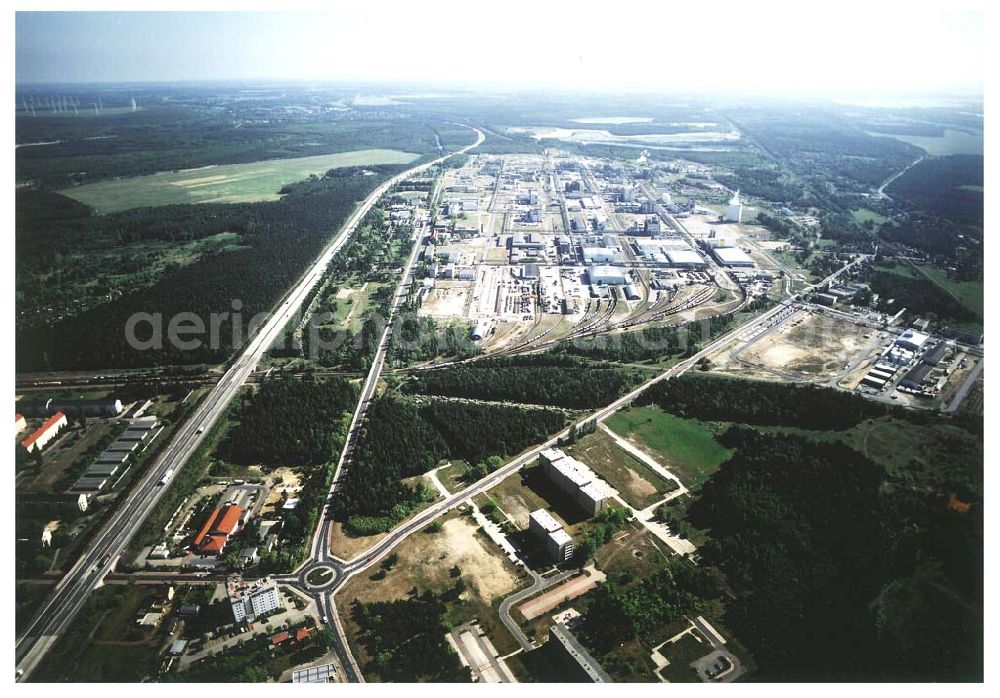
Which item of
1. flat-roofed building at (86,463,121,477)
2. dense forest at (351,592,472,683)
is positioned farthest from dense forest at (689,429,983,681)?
flat-roofed building at (86,463,121,477)

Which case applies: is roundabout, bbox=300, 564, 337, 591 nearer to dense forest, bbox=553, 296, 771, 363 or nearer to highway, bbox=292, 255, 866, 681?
highway, bbox=292, 255, 866, 681

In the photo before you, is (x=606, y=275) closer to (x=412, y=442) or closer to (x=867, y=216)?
(x=412, y=442)

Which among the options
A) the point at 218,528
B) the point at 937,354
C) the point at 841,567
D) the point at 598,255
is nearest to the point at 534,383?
the point at 841,567

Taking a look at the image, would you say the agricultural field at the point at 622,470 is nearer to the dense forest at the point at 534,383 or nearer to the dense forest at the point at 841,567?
the dense forest at the point at 841,567

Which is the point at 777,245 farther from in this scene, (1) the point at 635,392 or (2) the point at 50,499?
(2) the point at 50,499

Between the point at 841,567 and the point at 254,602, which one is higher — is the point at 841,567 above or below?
above

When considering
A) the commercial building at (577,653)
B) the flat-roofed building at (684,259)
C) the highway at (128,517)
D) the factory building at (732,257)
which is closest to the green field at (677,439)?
the commercial building at (577,653)
